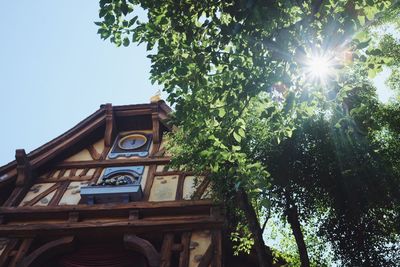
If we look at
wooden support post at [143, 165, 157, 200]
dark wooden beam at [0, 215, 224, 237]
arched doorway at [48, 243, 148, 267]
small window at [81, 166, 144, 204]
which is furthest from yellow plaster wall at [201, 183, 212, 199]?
arched doorway at [48, 243, 148, 267]

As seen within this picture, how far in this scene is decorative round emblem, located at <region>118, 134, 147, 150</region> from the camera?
11.2 meters

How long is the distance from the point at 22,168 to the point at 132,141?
10.7ft

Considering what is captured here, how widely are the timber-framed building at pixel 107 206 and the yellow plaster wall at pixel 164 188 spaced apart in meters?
0.03

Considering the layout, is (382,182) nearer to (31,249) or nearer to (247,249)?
(247,249)

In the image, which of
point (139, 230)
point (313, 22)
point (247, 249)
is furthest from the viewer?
point (139, 230)

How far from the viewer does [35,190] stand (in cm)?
1005

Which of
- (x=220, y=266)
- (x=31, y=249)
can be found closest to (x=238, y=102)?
(x=220, y=266)

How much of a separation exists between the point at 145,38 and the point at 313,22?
248 centimetres

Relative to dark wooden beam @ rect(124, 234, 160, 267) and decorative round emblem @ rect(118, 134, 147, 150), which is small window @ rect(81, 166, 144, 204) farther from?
decorative round emblem @ rect(118, 134, 147, 150)

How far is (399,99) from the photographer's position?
29.0 feet

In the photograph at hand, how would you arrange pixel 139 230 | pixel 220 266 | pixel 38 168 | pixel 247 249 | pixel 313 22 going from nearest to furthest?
pixel 313 22
pixel 220 266
pixel 247 249
pixel 139 230
pixel 38 168

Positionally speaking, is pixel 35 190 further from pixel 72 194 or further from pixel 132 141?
pixel 132 141

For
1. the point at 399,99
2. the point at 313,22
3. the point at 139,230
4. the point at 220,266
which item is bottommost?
the point at 220,266

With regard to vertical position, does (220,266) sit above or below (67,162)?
below
